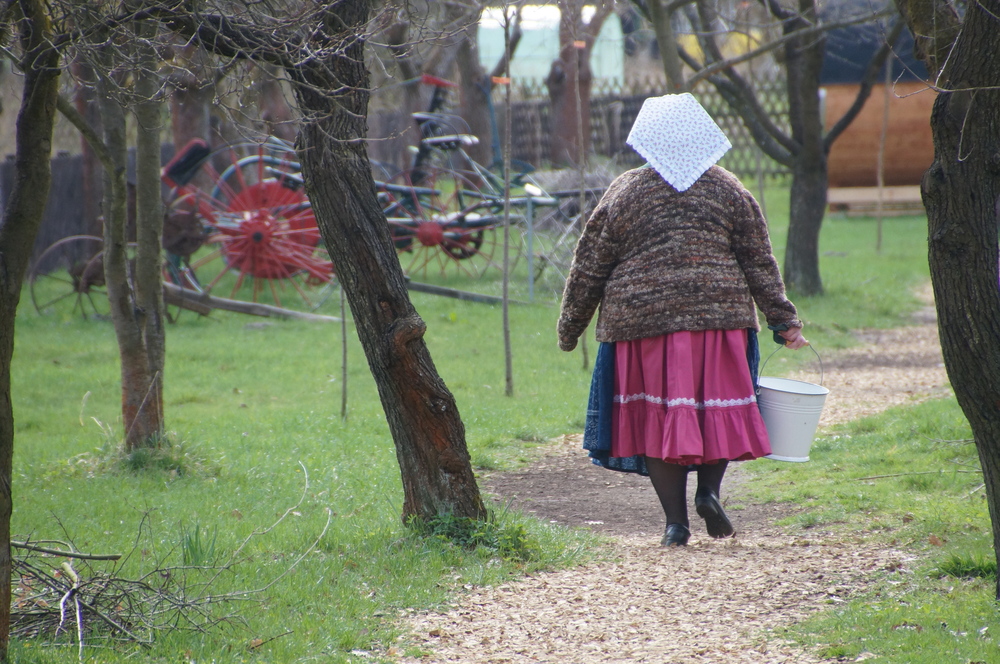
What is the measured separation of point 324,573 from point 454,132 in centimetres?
1103

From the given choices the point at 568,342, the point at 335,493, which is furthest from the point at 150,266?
the point at 568,342

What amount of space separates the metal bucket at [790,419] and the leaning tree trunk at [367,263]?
1.26m

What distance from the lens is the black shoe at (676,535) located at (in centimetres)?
405

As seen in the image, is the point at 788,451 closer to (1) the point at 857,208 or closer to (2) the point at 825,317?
(2) the point at 825,317

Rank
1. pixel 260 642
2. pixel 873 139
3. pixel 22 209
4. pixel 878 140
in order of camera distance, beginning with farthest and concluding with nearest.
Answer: pixel 873 139 → pixel 878 140 → pixel 260 642 → pixel 22 209

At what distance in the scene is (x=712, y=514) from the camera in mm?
4051

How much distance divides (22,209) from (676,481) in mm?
2565

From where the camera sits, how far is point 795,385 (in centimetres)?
422

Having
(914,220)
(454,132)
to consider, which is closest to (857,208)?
(914,220)

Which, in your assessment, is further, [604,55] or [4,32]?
[604,55]

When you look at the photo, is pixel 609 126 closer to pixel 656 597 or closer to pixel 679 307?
pixel 679 307

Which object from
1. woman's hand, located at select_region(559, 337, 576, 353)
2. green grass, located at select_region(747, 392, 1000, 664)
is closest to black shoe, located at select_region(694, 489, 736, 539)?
green grass, located at select_region(747, 392, 1000, 664)

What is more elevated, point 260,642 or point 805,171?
point 805,171

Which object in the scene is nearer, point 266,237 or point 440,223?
point 266,237
